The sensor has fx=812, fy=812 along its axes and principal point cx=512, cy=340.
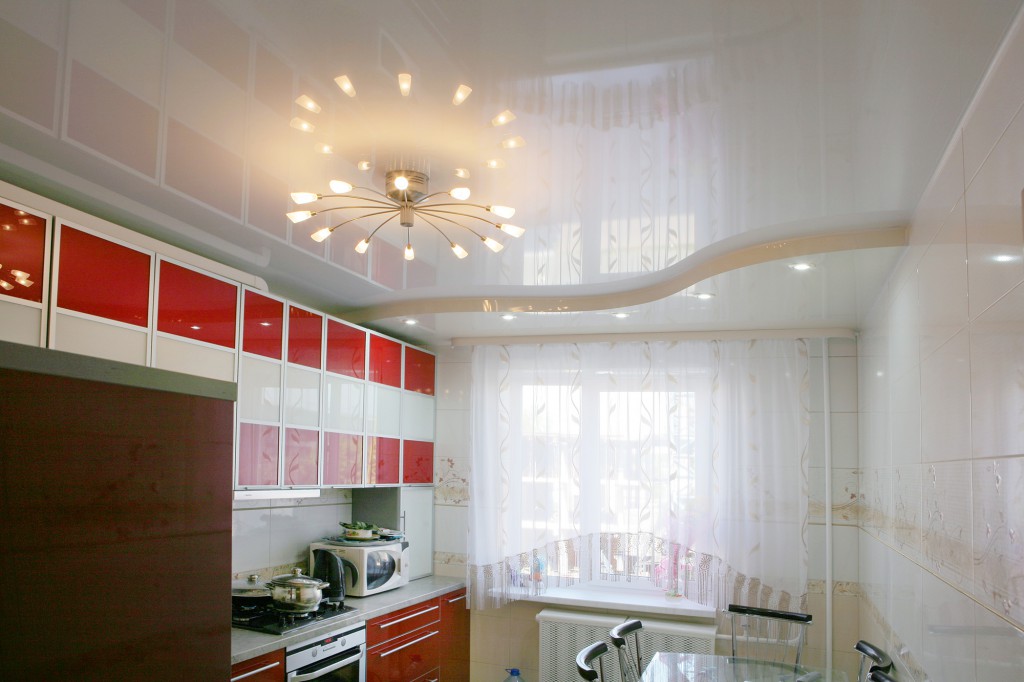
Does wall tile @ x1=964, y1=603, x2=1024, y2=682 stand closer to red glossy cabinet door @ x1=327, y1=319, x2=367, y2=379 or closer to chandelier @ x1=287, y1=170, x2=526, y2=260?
chandelier @ x1=287, y1=170, x2=526, y2=260

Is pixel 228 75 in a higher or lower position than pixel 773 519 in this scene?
higher

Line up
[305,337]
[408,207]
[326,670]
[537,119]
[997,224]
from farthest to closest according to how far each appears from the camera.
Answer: [305,337] < [326,670] < [408,207] < [537,119] < [997,224]

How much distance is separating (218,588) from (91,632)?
234mm

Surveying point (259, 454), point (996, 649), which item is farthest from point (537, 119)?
point (259, 454)

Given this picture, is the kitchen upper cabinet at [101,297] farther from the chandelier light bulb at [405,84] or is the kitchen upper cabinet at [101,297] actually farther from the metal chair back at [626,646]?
the metal chair back at [626,646]

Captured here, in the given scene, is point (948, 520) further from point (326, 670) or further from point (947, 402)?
point (326, 670)

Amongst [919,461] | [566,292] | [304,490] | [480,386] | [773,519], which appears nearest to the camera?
[919,461]

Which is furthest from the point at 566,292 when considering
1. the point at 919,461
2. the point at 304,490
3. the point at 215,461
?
the point at 215,461

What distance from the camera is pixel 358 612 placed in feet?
13.5

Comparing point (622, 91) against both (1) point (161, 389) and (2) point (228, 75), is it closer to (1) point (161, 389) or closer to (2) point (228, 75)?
(2) point (228, 75)

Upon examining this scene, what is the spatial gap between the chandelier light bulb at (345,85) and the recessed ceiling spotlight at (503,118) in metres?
0.39

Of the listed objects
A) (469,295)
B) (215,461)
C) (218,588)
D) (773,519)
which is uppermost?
(469,295)

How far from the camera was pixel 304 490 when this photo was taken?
3975mm

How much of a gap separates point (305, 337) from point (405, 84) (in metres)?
2.29
